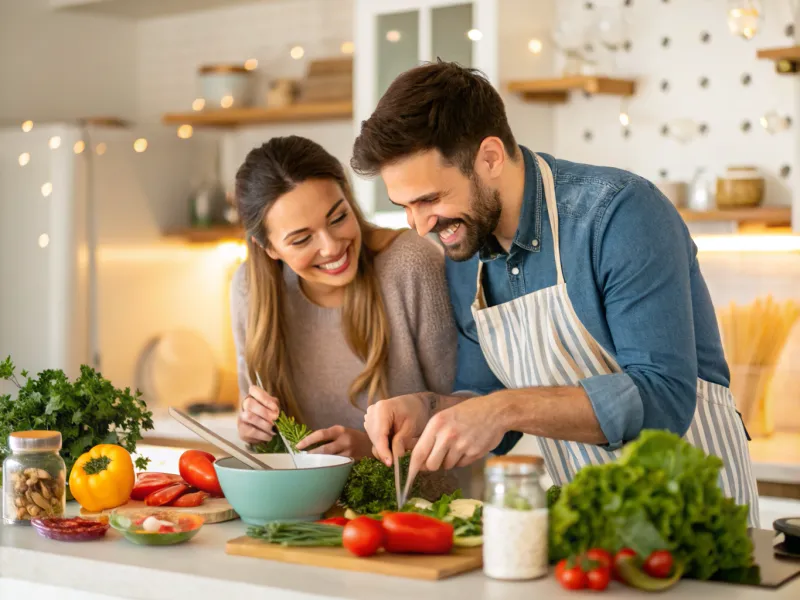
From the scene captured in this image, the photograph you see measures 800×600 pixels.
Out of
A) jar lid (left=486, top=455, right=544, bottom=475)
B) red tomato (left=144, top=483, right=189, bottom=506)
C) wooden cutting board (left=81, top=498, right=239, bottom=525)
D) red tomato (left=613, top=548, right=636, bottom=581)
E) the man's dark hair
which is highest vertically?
the man's dark hair

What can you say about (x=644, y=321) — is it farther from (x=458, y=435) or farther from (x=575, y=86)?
(x=575, y=86)

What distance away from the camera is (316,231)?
2385mm

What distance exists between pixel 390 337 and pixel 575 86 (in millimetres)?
1596

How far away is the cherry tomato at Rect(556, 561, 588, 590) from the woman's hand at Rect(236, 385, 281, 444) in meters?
0.89

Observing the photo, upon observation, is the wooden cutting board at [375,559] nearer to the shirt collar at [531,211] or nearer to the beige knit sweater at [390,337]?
the shirt collar at [531,211]

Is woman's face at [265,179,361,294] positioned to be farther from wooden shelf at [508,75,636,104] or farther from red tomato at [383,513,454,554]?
wooden shelf at [508,75,636,104]

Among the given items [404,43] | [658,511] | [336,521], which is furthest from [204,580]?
[404,43]

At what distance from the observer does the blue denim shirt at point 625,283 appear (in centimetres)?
189

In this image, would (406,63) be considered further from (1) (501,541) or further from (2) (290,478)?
(1) (501,541)

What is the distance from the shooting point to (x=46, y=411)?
2.10 m

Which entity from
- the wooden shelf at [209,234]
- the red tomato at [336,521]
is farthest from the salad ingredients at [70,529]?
the wooden shelf at [209,234]

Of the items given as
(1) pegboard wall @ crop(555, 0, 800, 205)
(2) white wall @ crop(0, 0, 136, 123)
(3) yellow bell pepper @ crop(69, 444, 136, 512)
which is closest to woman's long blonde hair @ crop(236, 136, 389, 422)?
(3) yellow bell pepper @ crop(69, 444, 136, 512)

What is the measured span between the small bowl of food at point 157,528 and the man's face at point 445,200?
630mm

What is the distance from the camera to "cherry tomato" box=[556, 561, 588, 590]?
145cm
